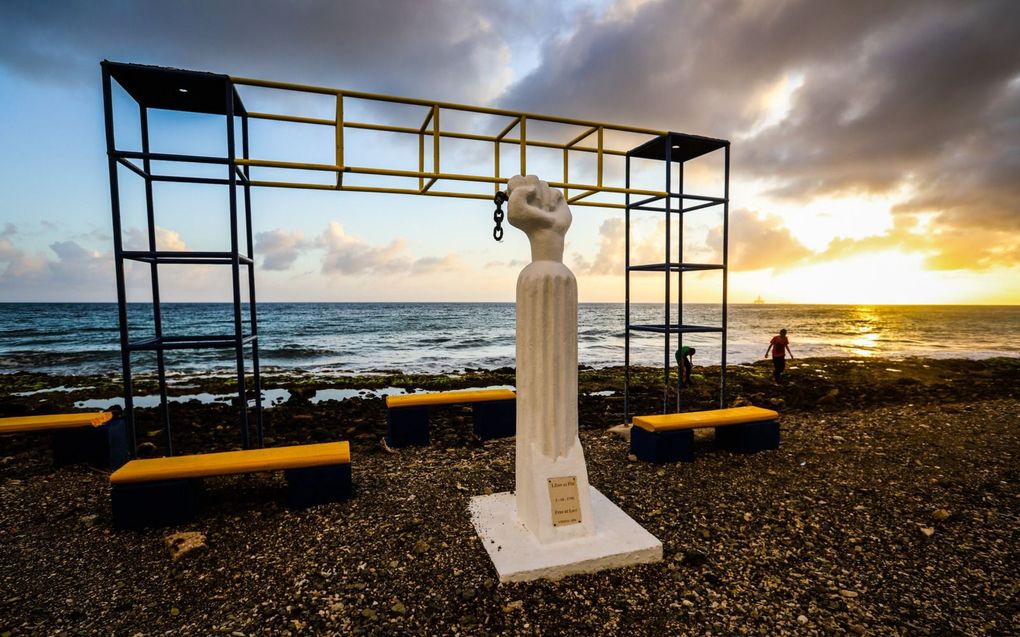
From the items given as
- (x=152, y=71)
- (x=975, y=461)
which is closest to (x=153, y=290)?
(x=152, y=71)

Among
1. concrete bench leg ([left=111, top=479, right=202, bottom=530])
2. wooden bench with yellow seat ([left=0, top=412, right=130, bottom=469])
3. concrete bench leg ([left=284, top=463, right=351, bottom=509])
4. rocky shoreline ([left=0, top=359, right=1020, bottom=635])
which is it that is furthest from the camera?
wooden bench with yellow seat ([left=0, top=412, right=130, bottom=469])

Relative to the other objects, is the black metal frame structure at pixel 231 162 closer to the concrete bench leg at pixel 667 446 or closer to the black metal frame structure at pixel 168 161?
the black metal frame structure at pixel 168 161

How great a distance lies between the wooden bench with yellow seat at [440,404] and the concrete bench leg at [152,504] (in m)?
2.76

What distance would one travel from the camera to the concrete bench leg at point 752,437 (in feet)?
20.7

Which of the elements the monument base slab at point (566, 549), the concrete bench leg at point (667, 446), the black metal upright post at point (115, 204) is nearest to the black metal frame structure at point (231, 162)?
the black metal upright post at point (115, 204)

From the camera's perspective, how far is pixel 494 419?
23.7 feet

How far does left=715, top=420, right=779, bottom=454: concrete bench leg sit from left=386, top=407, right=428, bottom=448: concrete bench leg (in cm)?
413

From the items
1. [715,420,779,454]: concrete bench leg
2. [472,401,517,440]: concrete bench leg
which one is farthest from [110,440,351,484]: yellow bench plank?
[715,420,779,454]: concrete bench leg

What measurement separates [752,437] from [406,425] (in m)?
4.62

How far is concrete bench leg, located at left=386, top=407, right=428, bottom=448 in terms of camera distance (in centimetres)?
678

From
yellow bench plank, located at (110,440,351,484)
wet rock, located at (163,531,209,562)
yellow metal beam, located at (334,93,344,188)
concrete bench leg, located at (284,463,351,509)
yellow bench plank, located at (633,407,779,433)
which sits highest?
yellow metal beam, located at (334,93,344,188)

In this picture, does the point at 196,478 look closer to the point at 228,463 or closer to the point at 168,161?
the point at 228,463

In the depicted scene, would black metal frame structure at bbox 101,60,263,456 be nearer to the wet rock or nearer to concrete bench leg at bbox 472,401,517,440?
the wet rock

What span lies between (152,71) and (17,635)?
453 cm
